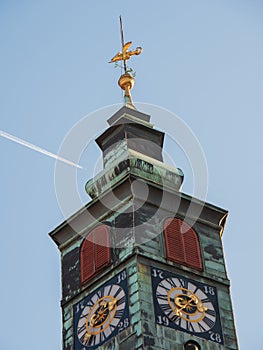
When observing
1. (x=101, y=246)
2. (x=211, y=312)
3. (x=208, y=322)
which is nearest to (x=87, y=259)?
(x=101, y=246)

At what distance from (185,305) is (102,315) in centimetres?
286

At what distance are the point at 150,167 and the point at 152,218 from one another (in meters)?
2.93

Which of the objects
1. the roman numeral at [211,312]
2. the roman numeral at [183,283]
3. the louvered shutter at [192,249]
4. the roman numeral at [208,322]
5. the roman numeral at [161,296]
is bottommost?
the roman numeral at [208,322]

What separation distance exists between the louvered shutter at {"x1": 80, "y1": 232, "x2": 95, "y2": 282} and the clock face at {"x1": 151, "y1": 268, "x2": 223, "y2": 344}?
113 inches

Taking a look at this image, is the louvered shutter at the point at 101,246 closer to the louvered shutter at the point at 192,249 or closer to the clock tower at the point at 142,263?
the clock tower at the point at 142,263

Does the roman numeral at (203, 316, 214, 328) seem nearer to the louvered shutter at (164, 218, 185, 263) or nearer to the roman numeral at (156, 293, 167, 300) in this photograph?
the roman numeral at (156, 293, 167, 300)

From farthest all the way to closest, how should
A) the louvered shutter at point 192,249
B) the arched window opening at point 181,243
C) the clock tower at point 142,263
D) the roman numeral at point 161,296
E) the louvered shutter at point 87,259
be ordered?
the louvered shutter at point 87,259
the louvered shutter at point 192,249
the arched window opening at point 181,243
the roman numeral at point 161,296
the clock tower at point 142,263

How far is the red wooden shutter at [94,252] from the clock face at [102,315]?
1113 millimetres

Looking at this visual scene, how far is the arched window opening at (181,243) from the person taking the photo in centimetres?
5012

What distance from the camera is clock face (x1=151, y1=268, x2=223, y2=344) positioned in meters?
47.6

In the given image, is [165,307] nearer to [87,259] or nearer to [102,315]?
[102,315]

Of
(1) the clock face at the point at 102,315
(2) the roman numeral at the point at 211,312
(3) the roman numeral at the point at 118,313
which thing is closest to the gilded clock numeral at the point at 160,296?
(1) the clock face at the point at 102,315

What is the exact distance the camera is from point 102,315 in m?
48.3

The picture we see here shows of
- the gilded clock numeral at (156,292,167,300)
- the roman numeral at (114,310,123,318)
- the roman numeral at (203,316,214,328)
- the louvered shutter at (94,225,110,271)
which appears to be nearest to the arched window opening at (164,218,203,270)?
the gilded clock numeral at (156,292,167,300)
